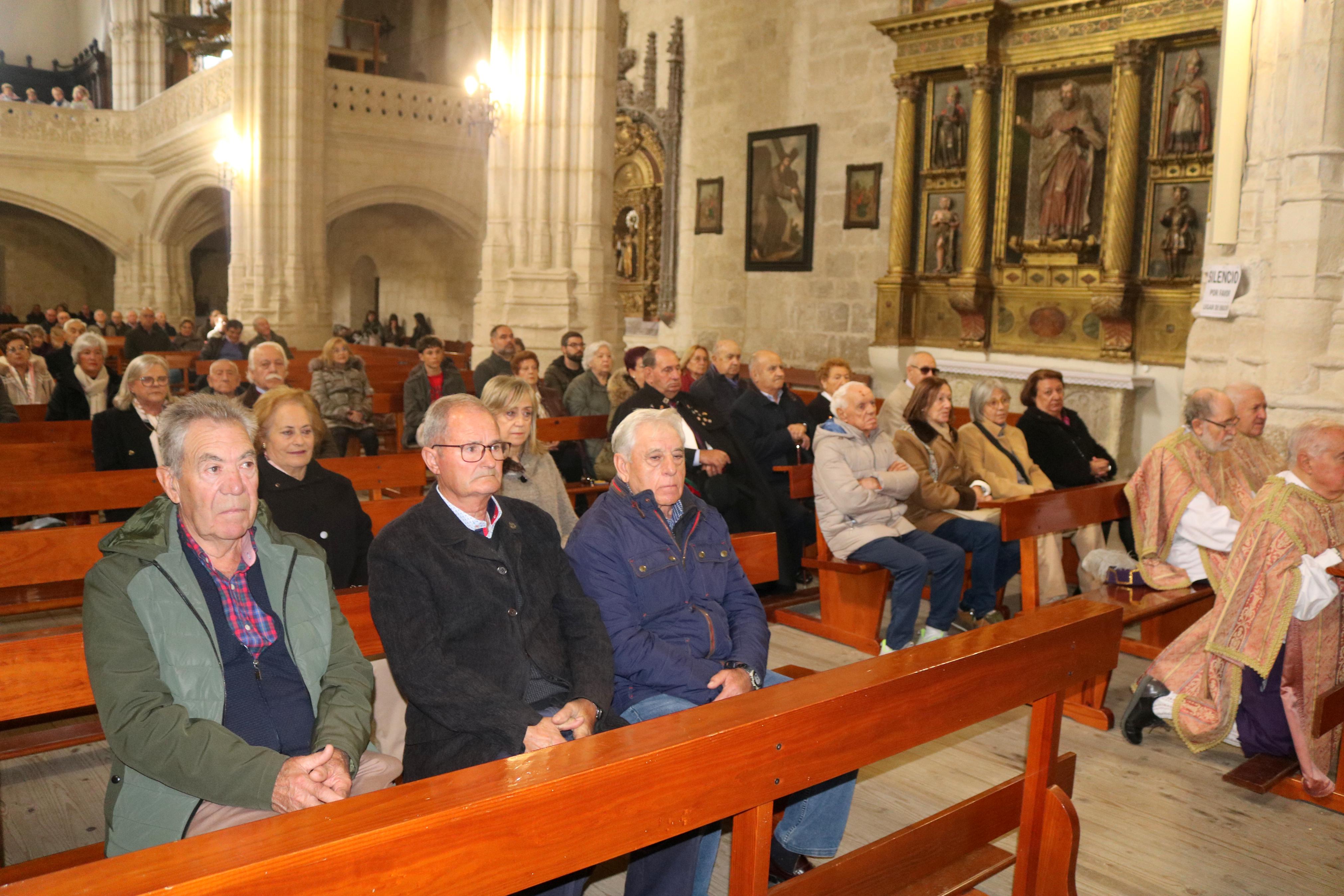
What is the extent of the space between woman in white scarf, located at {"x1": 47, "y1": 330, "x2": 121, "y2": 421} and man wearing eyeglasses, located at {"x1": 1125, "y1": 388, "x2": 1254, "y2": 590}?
18.0 feet

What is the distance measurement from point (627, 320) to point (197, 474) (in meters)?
12.7

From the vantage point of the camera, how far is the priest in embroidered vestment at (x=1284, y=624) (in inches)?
129

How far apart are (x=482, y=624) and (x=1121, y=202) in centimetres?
875

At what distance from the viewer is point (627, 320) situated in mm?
14695

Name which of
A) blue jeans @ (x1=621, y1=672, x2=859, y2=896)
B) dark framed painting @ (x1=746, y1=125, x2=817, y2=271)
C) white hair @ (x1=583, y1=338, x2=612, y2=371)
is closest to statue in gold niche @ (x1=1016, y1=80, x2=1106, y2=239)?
dark framed painting @ (x1=746, y1=125, x2=817, y2=271)

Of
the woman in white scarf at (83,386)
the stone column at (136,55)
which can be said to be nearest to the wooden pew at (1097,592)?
the woman in white scarf at (83,386)

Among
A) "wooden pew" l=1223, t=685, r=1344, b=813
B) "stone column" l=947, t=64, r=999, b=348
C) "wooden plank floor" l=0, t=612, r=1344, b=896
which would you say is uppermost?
"stone column" l=947, t=64, r=999, b=348

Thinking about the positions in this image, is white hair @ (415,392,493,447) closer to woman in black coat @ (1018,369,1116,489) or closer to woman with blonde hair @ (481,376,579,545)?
woman with blonde hair @ (481,376,579,545)

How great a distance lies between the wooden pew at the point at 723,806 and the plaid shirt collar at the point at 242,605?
50cm

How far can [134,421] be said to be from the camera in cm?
475

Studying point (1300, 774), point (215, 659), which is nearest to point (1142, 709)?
point (1300, 774)

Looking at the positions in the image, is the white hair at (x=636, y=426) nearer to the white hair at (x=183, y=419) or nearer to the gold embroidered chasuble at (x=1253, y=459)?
the white hair at (x=183, y=419)

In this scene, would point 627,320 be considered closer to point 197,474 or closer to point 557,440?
point 557,440

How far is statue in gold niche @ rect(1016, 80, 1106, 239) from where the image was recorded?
985 centimetres
